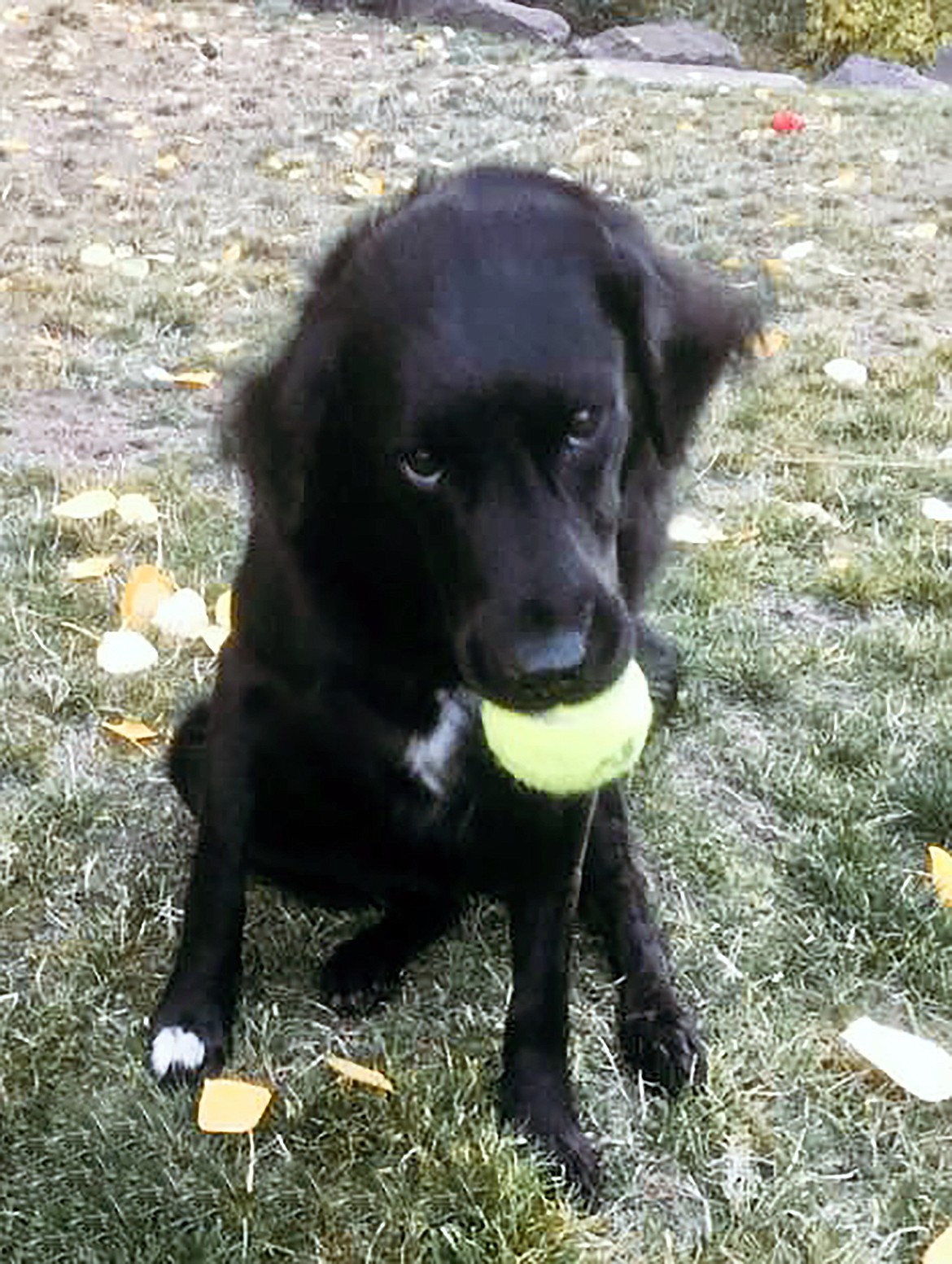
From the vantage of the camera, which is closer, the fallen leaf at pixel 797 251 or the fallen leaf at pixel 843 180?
the fallen leaf at pixel 797 251

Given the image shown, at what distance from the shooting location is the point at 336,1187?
1.99 m

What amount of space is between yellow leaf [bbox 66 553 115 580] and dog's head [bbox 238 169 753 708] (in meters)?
1.27

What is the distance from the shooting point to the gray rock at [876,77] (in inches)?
377

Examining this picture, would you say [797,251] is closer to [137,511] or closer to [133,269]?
[133,269]

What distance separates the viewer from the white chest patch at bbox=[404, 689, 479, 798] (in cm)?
212

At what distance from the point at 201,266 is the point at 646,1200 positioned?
3.74m

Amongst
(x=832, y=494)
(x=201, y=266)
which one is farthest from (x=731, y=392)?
(x=201, y=266)

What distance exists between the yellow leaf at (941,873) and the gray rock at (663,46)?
7582 mm

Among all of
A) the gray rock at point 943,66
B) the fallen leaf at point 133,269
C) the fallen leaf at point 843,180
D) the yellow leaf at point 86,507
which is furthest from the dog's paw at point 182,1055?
the gray rock at point 943,66

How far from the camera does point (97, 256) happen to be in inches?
204

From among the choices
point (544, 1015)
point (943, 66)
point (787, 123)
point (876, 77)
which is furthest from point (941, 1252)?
point (943, 66)

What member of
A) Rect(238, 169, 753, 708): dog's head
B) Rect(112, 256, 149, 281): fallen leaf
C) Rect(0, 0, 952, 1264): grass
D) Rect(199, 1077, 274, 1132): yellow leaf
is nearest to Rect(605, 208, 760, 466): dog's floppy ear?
Rect(238, 169, 753, 708): dog's head

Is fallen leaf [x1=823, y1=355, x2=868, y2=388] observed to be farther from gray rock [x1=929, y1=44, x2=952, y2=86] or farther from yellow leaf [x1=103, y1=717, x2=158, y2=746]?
gray rock [x1=929, y1=44, x2=952, y2=86]

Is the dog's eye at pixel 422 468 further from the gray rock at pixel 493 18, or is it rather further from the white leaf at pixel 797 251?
the gray rock at pixel 493 18
